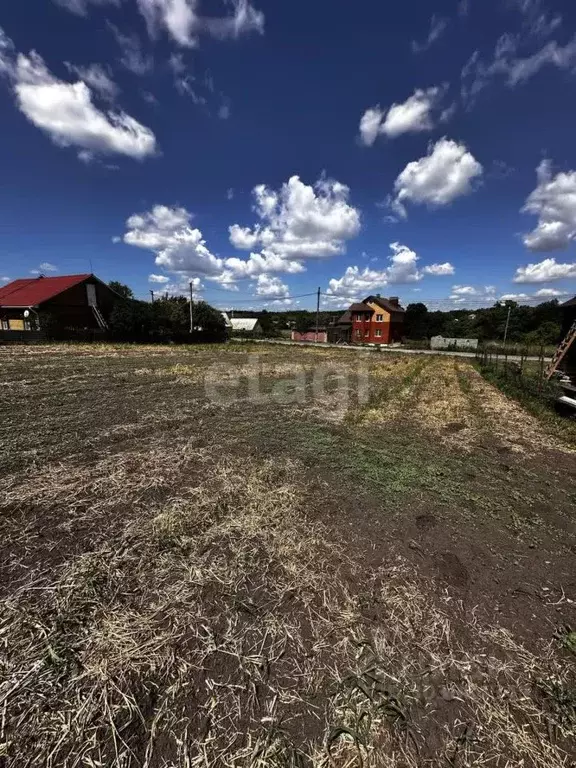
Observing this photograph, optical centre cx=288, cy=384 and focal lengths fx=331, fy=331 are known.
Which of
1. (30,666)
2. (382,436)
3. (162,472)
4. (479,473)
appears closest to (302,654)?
(30,666)

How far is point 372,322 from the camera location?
5094cm

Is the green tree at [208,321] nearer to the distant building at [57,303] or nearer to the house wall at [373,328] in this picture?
the distant building at [57,303]

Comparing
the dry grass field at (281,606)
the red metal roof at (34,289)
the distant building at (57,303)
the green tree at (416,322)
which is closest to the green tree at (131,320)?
the distant building at (57,303)

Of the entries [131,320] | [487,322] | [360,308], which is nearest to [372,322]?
[360,308]

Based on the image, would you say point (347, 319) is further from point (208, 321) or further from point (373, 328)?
point (208, 321)

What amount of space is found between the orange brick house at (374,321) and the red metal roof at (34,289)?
36.4 m

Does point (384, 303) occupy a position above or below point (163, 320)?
above

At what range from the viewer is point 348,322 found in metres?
53.8

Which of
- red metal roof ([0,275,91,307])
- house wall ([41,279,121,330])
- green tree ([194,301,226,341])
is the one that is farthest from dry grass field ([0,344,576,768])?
green tree ([194,301,226,341])

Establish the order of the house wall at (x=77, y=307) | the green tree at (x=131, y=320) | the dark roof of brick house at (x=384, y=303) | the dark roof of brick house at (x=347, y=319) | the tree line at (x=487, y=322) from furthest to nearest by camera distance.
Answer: the tree line at (x=487, y=322) < the dark roof of brick house at (x=347, y=319) < the dark roof of brick house at (x=384, y=303) < the green tree at (x=131, y=320) < the house wall at (x=77, y=307)

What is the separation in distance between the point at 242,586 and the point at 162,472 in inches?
99.3

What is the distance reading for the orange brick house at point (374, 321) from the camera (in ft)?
165

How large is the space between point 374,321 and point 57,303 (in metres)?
40.0

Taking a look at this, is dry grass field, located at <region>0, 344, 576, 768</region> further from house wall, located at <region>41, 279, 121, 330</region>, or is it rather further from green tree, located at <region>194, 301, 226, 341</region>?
green tree, located at <region>194, 301, 226, 341</region>
